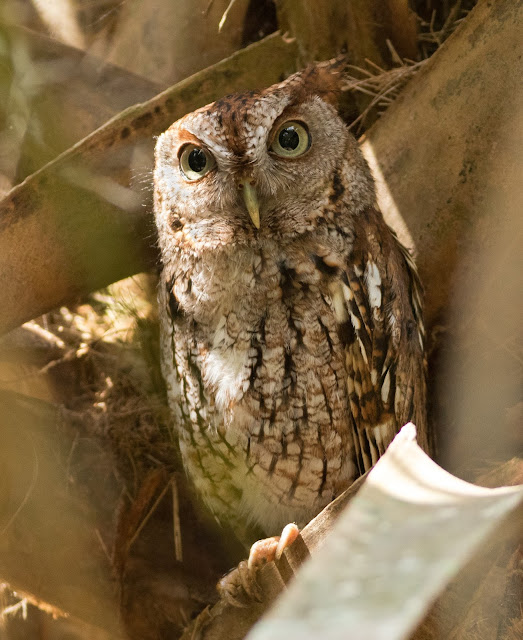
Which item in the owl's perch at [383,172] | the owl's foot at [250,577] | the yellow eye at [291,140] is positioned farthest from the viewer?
the owl's perch at [383,172]

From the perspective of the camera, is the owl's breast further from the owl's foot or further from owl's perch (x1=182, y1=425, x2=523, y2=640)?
owl's perch (x1=182, y1=425, x2=523, y2=640)

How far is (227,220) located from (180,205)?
0.15m

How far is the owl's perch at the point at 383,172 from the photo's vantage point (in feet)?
5.66

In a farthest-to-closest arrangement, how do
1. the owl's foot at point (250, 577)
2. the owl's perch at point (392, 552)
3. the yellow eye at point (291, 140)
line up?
the yellow eye at point (291, 140), the owl's foot at point (250, 577), the owl's perch at point (392, 552)

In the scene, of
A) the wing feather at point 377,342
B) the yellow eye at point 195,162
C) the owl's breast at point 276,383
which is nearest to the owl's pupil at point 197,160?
the yellow eye at point 195,162

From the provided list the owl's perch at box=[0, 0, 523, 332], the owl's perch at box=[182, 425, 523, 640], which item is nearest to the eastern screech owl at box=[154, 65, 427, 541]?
the owl's perch at box=[0, 0, 523, 332]

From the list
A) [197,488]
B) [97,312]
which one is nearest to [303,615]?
[197,488]

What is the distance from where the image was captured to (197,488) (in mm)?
2002

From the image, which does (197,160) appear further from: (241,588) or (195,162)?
(241,588)

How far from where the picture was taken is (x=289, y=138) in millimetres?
1636

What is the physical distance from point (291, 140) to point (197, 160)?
0.23 metres

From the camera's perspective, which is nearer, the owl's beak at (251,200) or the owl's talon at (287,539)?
the owl's talon at (287,539)

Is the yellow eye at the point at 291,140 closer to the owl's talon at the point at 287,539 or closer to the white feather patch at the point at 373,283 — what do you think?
the white feather patch at the point at 373,283

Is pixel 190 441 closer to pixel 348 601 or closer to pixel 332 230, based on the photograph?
pixel 332 230
